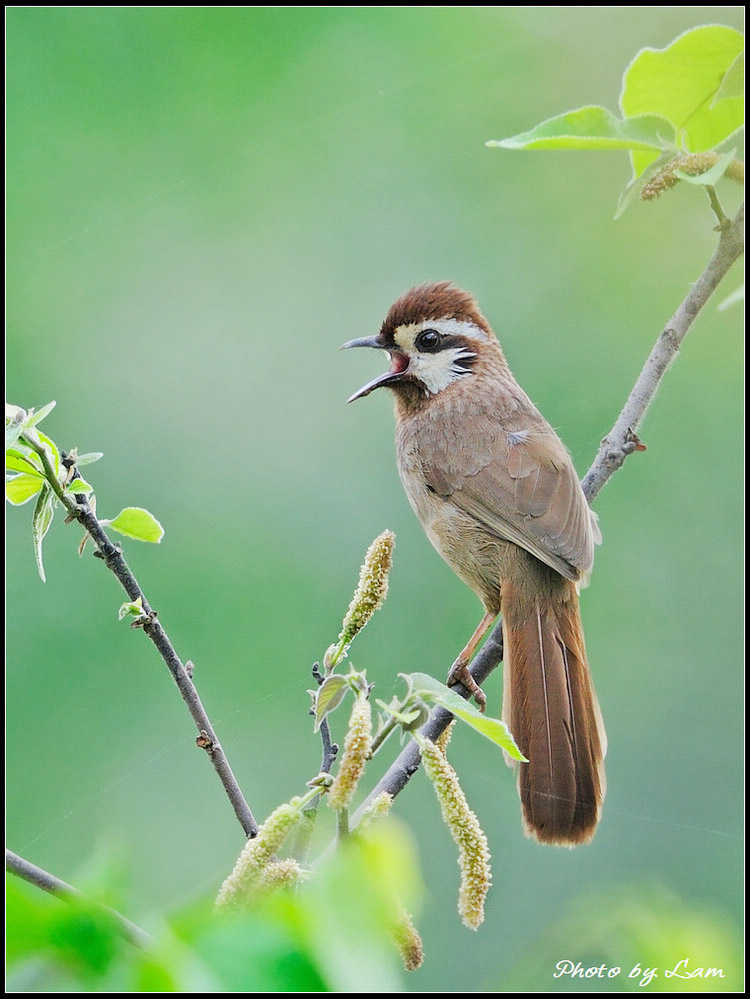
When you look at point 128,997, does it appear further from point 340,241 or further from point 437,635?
point 340,241

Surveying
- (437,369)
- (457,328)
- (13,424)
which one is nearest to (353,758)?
(13,424)

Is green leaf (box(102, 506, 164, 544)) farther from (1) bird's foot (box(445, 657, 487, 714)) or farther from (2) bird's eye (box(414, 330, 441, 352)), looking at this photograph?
(2) bird's eye (box(414, 330, 441, 352))

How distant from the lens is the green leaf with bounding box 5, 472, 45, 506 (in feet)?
4.67

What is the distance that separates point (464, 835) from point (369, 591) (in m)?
0.39

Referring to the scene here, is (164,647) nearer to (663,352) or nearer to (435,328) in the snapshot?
(663,352)

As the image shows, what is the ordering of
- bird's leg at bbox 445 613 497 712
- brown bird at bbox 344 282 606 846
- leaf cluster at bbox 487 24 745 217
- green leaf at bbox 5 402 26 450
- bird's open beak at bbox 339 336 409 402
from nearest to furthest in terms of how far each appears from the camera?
green leaf at bbox 5 402 26 450 → leaf cluster at bbox 487 24 745 217 → brown bird at bbox 344 282 606 846 → bird's leg at bbox 445 613 497 712 → bird's open beak at bbox 339 336 409 402

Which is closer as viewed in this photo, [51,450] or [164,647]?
[51,450]

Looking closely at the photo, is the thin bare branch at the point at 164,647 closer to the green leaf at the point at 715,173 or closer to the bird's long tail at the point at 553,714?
the bird's long tail at the point at 553,714

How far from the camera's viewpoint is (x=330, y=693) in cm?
126

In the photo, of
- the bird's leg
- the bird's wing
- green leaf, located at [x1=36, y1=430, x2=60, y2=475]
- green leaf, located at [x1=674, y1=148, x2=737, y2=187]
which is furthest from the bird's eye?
green leaf, located at [x1=36, y1=430, x2=60, y2=475]

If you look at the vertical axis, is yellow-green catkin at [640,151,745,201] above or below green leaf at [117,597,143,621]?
above

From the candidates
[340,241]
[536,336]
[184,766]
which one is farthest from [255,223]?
[184,766]

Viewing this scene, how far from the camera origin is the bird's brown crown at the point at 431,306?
3219 mm

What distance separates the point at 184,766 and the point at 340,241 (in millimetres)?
3212
